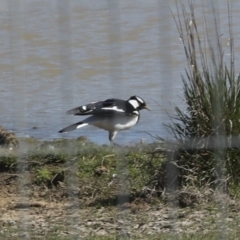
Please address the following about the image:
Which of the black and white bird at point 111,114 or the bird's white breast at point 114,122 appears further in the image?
the bird's white breast at point 114,122

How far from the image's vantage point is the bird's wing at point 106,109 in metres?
6.41

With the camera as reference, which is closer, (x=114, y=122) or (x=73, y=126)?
(x=73, y=126)

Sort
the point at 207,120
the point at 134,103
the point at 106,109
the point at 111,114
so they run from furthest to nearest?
the point at 134,103
the point at 111,114
the point at 106,109
the point at 207,120

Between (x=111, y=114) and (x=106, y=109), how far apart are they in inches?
5.7

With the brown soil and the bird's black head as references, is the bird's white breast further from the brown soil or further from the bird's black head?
the brown soil

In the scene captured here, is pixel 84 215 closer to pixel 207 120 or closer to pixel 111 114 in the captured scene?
pixel 207 120

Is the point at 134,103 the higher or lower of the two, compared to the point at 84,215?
higher

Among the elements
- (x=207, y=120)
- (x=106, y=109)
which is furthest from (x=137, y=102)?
(x=207, y=120)

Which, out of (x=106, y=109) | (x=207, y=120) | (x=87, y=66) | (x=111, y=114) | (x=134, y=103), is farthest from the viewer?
(x=87, y=66)

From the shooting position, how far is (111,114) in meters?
6.56

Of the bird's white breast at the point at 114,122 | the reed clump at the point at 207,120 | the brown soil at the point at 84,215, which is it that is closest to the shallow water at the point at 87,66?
the bird's white breast at the point at 114,122

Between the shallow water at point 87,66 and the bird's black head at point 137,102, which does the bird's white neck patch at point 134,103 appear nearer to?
the bird's black head at point 137,102

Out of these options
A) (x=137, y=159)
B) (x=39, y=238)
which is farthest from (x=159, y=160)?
(x=39, y=238)

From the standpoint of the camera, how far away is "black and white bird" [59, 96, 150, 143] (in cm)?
648
